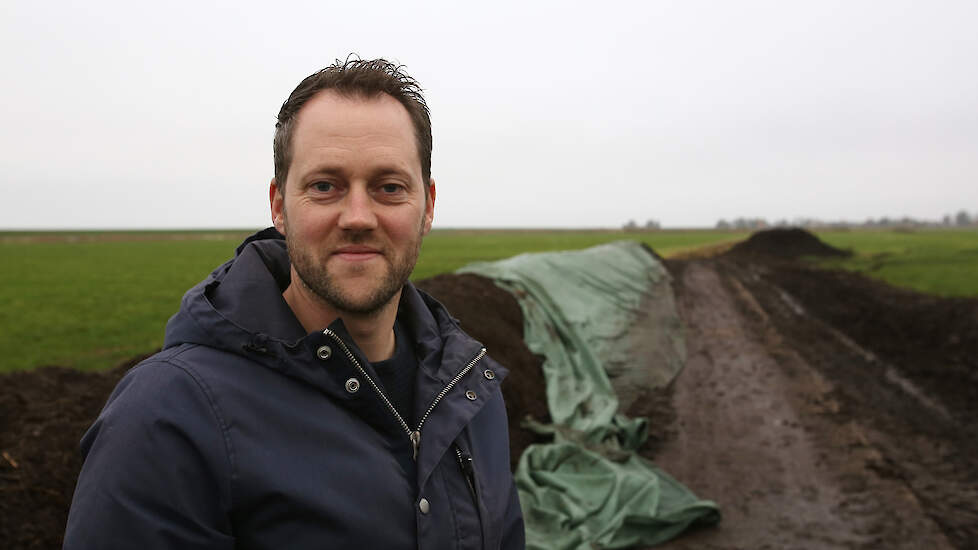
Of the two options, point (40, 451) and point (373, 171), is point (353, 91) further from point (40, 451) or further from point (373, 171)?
point (40, 451)

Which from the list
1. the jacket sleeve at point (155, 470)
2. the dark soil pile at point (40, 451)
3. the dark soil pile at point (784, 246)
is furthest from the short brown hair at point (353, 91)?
the dark soil pile at point (784, 246)

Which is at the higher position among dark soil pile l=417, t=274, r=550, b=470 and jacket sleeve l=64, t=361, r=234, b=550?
jacket sleeve l=64, t=361, r=234, b=550

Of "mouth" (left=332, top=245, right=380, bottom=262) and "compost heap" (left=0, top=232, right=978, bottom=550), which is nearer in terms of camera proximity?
"mouth" (left=332, top=245, right=380, bottom=262)

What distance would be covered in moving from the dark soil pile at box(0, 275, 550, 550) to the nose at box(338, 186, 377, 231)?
11.1ft

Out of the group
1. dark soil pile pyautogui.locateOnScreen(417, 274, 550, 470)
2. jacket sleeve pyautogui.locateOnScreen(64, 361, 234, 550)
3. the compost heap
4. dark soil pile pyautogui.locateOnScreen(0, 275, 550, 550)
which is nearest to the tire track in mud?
the compost heap

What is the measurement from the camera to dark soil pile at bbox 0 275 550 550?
3664 millimetres

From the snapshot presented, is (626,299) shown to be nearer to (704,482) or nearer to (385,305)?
(704,482)

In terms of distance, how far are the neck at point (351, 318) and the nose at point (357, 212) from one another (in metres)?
0.24

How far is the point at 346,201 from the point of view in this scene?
165 centimetres

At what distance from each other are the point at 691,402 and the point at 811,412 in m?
1.44

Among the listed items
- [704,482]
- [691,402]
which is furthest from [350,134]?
[691,402]

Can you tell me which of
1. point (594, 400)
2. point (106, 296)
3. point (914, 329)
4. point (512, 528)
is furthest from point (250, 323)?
point (106, 296)

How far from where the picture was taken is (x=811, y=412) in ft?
25.1

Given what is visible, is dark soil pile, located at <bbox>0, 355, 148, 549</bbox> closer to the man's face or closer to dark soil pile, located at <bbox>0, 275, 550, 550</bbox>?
dark soil pile, located at <bbox>0, 275, 550, 550</bbox>
